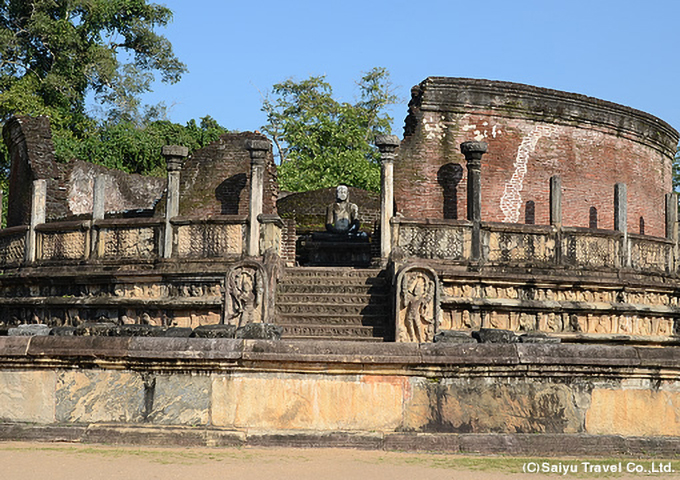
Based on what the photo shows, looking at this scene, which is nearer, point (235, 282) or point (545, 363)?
point (545, 363)

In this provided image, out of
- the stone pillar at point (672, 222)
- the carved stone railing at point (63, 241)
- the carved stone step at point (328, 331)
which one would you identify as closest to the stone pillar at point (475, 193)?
the carved stone step at point (328, 331)

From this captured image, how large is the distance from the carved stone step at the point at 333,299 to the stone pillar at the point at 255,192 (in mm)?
961

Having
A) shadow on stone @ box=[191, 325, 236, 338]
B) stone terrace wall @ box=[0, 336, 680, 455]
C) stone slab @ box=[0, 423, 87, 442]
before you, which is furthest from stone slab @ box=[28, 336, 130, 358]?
shadow on stone @ box=[191, 325, 236, 338]

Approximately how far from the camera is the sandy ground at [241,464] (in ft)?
15.5

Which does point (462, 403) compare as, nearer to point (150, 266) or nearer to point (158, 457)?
point (158, 457)

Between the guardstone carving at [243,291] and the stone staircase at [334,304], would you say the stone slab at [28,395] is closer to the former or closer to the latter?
the stone staircase at [334,304]

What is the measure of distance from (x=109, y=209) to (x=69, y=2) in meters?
12.6

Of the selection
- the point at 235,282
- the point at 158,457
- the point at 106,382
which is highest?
the point at 235,282

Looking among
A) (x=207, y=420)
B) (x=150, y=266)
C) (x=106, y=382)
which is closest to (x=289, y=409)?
(x=207, y=420)

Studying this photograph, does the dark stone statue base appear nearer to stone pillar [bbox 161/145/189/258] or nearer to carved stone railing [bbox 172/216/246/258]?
stone pillar [bbox 161/145/189/258]

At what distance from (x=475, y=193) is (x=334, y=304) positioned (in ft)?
11.2

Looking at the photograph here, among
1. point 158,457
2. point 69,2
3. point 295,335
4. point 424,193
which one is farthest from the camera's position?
point 69,2

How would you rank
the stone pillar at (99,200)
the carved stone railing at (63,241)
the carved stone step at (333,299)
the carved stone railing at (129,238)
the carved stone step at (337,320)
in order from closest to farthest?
the carved stone step at (337,320)
the carved stone step at (333,299)
the carved stone railing at (129,238)
the carved stone railing at (63,241)
the stone pillar at (99,200)

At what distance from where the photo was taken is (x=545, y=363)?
18.4 feet
